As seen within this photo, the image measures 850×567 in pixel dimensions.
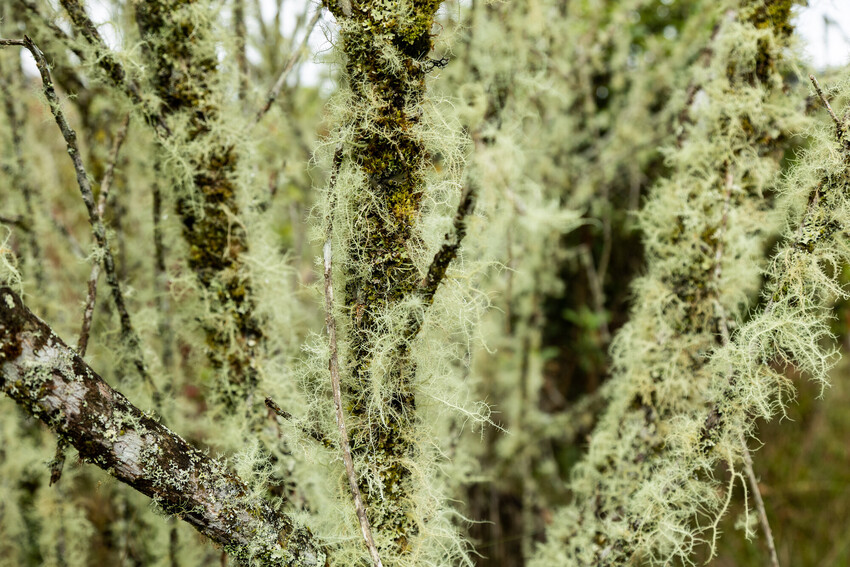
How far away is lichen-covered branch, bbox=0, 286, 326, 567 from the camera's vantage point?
19.0 inches

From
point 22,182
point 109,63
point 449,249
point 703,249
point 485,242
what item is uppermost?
point 22,182

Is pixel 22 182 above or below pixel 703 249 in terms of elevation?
above

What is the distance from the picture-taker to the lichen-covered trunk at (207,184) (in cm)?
83

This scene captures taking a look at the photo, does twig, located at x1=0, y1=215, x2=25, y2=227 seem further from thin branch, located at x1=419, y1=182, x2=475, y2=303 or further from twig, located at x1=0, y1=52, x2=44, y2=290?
thin branch, located at x1=419, y1=182, x2=475, y2=303

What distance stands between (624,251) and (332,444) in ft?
7.19

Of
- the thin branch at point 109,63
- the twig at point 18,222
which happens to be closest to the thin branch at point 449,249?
the thin branch at point 109,63

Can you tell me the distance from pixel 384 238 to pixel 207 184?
16.2 inches

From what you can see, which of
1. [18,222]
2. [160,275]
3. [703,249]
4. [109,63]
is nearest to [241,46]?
[109,63]

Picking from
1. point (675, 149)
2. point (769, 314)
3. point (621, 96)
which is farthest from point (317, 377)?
point (621, 96)

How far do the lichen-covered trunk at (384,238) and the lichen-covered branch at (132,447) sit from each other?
13cm

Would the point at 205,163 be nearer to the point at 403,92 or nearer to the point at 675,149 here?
the point at 403,92

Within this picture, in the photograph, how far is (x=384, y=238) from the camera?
Result: 2.07 feet

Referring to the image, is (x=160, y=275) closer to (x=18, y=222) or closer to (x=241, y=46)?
(x=18, y=222)

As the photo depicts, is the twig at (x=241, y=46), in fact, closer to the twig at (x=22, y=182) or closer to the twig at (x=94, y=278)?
the twig at (x=94, y=278)
